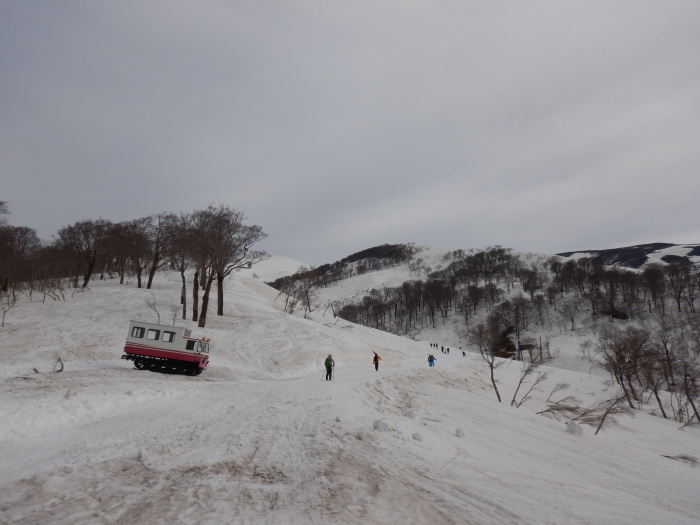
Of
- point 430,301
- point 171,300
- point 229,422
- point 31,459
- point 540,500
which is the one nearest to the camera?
point 540,500

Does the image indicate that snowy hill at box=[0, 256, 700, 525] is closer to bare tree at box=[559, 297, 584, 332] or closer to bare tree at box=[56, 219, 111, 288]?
bare tree at box=[56, 219, 111, 288]

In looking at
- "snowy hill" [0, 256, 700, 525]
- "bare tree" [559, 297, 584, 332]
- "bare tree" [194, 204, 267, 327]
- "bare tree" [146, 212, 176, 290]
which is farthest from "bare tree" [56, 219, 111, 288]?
"bare tree" [559, 297, 584, 332]

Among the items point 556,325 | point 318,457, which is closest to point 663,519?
point 318,457

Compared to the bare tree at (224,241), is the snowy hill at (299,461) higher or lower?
lower

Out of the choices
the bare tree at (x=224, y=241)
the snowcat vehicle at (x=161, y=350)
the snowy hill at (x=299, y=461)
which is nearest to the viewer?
the snowy hill at (x=299, y=461)

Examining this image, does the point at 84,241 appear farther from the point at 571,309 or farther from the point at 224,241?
the point at 571,309

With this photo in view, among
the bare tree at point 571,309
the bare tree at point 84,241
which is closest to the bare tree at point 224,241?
the bare tree at point 84,241

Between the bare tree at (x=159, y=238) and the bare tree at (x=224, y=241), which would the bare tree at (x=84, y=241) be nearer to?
the bare tree at (x=159, y=238)

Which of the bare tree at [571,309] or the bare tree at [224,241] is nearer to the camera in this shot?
the bare tree at [224,241]

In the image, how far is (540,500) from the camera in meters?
6.59

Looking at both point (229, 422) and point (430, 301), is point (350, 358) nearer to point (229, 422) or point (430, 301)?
point (229, 422)

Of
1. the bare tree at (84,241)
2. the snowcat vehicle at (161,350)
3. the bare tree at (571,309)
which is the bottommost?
the snowcat vehicle at (161,350)

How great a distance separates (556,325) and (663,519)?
330 feet

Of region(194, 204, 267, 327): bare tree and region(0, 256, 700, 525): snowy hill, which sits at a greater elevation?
region(194, 204, 267, 327): bare tree
